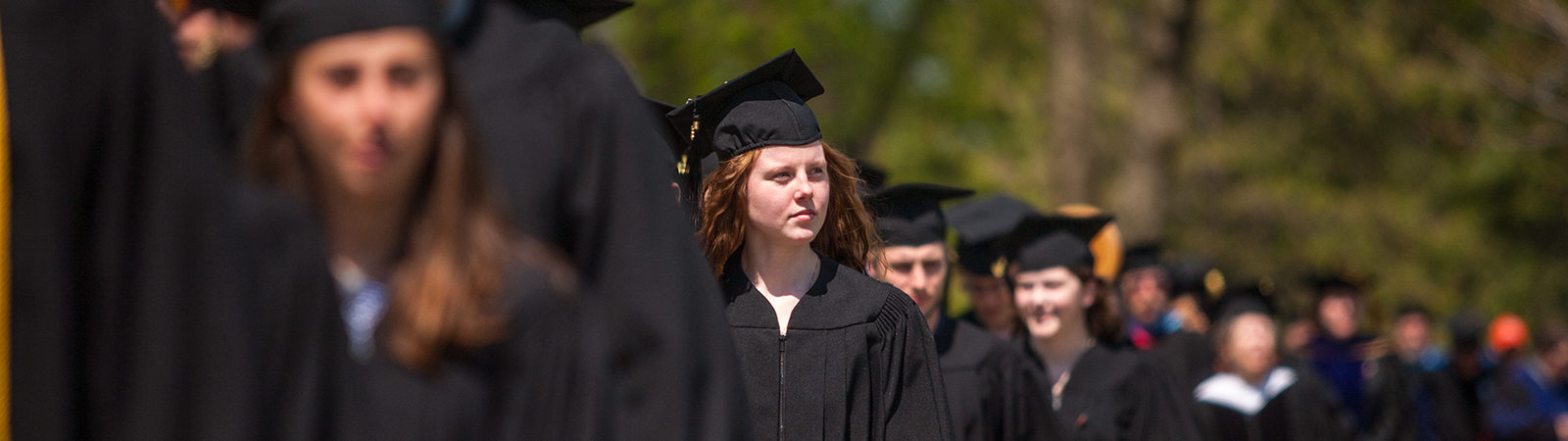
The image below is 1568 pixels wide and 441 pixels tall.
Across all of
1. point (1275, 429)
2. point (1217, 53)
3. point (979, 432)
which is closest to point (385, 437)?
point (979, 432)

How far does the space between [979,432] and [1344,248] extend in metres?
17.9

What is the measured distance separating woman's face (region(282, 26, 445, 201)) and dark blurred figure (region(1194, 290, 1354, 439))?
8.38 meters

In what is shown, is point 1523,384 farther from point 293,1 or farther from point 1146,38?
point 293,1

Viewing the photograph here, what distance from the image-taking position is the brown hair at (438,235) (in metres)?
2.19

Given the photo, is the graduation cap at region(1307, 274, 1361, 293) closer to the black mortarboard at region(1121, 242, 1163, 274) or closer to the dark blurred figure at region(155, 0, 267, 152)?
the black mortarboard at region(1121, 242, 1163, 274)

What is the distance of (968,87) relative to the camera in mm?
24234

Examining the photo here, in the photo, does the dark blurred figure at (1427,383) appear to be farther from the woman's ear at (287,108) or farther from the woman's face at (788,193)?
the woman's ear at (287,108)

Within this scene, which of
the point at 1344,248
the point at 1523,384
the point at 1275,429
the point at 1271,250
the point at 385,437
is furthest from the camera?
the point at 1271,250

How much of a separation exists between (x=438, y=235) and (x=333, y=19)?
31 cm

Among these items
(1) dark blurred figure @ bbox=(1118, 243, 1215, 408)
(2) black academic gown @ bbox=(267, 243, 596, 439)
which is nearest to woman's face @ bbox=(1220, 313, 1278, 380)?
(1) dark blurred figure @ bbox=(1118, 243, 1215, 408)

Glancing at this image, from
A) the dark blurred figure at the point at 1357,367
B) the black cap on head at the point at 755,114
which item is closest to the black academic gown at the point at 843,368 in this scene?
the black cap on head at the point at 755,114

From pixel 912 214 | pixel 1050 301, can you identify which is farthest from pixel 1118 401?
pixel 912 214

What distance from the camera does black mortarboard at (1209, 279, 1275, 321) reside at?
35.1ft

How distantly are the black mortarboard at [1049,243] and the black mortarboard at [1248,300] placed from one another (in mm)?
2704
